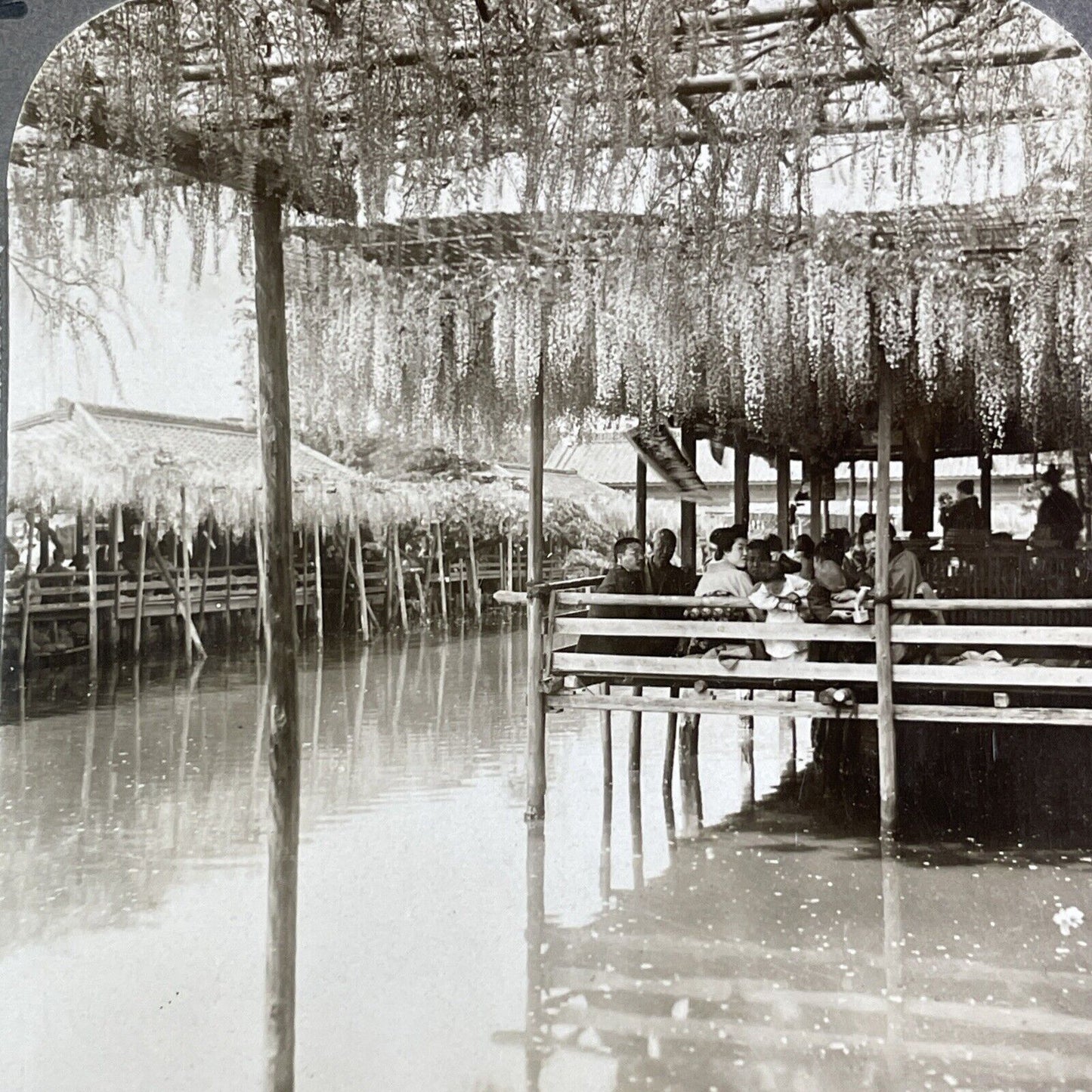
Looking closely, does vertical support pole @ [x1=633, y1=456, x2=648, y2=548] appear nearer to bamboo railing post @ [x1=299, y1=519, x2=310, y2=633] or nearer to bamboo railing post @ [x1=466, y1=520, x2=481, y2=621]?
bamboo railing post @ [x1=466, y1=520, x2=481, y2=621]

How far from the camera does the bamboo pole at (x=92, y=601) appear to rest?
3.12m

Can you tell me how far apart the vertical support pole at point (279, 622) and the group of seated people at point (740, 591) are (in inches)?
79.6

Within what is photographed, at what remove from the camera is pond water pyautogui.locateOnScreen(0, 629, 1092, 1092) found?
2.90 m

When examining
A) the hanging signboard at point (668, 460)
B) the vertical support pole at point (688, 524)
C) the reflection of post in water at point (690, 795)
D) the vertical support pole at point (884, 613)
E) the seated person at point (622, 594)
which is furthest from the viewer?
the vertical support pole at point (688, 524)

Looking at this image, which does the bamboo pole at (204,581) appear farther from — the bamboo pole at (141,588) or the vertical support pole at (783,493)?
the vertical support pole at (783,493)

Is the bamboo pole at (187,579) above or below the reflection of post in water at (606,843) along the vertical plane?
above

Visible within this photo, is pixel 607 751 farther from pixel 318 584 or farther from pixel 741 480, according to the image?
pixel 741 480

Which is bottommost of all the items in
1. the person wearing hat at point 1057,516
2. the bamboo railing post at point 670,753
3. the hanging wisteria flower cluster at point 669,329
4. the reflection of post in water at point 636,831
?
the reflection of post in water at point 636,831

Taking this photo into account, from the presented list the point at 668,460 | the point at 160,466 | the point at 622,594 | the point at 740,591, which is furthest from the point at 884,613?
the point at 160,466

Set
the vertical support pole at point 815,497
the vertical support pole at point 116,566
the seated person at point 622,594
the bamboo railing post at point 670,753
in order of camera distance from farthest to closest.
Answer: the vertical support pole at point 815,497 < the bamboo railing post at point 670,753 < the seated person at point 622,594 < the vertical support pole at point 116,566

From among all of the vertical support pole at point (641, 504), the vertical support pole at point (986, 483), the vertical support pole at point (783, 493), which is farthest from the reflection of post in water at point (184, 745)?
the vertical support pole at point (986, 483)

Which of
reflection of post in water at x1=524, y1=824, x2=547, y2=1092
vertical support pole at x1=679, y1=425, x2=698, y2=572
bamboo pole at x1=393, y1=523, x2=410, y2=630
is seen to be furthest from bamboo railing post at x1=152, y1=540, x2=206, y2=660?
vertical support pole at x1=679, y1=425, x2=698, y2=572

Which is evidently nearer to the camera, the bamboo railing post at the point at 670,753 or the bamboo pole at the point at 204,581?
the bamboo pole at the point at 204,581

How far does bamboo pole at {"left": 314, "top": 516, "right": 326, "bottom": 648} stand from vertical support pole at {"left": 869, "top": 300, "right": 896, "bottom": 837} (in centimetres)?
230
